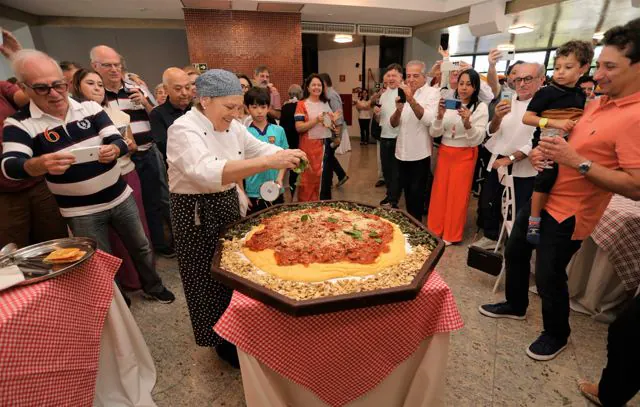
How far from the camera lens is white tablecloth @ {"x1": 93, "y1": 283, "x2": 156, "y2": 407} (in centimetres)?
161

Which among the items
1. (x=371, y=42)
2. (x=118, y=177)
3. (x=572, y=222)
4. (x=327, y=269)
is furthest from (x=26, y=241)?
(x=371, y=42)

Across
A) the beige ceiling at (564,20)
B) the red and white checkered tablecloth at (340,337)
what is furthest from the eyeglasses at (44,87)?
the beige ceiling at (564,20)

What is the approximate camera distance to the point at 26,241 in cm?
205

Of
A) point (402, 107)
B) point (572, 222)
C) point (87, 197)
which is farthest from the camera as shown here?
point (402, 107)

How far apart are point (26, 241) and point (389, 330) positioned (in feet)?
7.49

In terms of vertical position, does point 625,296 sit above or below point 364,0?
below

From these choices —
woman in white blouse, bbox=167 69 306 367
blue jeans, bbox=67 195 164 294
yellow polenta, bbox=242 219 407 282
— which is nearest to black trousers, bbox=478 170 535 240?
yellow polenta, bbox=242 219 407 282

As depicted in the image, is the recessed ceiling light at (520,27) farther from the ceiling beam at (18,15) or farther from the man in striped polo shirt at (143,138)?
the ceiling beam at (18,15)

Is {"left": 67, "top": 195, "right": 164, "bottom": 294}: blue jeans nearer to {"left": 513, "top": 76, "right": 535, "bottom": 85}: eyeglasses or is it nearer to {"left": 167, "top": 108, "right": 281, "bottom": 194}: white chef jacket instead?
{"left": 167, "top": 108, "right": 281, "bottom": 194}: white chef jacket

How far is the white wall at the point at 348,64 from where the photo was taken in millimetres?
9253

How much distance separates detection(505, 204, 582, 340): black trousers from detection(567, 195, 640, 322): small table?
0.51 m

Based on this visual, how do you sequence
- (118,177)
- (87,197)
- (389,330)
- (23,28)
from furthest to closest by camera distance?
(23,28) < (118,177) < (87,197) < (389,330)

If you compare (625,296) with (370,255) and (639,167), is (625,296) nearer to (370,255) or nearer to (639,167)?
(639,167)

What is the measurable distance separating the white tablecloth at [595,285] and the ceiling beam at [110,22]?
8.57 metres
